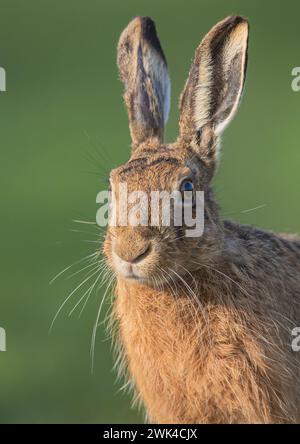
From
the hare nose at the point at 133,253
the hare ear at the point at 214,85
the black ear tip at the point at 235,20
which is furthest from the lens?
the hare ear at the point at 214,85

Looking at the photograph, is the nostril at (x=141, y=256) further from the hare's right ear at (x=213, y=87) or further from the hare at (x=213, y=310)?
the hare's right ear at (x=213, y=87)

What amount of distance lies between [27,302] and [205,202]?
13.0ft

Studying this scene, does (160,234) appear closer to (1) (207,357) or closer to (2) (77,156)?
(1) (207,357)

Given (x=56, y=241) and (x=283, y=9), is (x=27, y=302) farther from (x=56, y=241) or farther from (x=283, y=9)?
(x=283, y=9)

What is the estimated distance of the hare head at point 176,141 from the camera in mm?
6195

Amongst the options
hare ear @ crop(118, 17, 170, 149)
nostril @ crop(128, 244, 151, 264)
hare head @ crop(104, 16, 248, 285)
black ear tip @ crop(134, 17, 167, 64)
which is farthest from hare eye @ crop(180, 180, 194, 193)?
black ear tip @ crop(134, 17, 167, 64)

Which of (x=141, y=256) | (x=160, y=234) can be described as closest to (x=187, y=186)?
(x=160, y=234)

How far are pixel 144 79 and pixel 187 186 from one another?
3.40 ft

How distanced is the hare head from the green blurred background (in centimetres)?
46

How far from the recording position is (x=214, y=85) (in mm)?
6891

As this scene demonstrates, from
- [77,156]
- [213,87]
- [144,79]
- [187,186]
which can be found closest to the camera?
[187,186]

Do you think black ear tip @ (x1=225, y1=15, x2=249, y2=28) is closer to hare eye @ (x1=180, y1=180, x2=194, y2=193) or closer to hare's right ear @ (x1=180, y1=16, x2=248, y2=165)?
hare's right ear @ (x1=180, y1=16, x2=248, y2=165)

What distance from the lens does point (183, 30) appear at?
17844 mm

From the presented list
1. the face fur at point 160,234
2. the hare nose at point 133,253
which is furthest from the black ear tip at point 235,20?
the hare nose at point 133,253
